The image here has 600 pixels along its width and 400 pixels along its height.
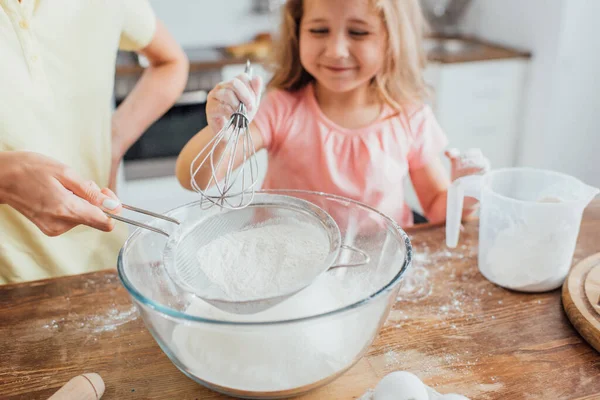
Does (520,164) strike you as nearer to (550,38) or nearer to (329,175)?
(550,38)

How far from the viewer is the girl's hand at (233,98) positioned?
33.5 inches

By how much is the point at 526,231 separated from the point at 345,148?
0.53 metres

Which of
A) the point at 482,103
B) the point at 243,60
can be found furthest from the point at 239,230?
the point at 482,103

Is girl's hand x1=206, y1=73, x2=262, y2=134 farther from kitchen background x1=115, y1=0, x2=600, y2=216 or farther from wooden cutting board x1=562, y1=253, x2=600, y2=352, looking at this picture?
kitchen background x1=115, y1=0, x2=600, y2=216

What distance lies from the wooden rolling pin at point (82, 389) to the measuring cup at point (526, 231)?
567mm

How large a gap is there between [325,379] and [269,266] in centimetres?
16

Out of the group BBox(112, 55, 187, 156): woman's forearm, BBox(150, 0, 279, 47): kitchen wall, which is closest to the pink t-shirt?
BBox(112, 55, 187, 156): woman's forearm

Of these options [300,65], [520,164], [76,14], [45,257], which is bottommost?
[520,164]

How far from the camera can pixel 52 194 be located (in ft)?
2.43

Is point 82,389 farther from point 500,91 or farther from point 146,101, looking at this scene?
point 500,91

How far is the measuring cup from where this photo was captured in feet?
2.67

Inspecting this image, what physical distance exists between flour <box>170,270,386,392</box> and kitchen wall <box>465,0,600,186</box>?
87.7 inches

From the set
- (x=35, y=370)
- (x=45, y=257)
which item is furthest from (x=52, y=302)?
(x=45, y=257)

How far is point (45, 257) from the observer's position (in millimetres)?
1078
